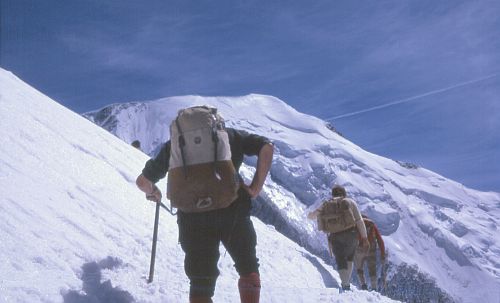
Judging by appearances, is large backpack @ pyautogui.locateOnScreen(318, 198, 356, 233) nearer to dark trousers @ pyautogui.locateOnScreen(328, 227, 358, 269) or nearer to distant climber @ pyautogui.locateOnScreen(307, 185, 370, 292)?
distant climber @ pyautogui.locateOnScreen(307, 185, 370, 292)

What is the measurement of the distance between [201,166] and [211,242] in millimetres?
567

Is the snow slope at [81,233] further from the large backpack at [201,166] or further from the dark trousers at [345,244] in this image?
the large backpack at [201,166]

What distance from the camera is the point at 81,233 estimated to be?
7297 mm

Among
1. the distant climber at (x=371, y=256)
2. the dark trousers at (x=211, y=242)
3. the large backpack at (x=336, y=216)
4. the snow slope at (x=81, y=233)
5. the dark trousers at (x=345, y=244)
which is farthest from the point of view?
the distant climber at (x=371, y=256)

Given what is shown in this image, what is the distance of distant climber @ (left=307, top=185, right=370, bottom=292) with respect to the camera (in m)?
10.1

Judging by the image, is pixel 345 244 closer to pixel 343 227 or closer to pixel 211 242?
pixel 343 227

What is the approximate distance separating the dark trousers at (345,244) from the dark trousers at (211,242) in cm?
568

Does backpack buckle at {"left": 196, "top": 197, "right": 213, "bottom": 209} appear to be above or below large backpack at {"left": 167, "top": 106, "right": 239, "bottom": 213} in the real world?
below

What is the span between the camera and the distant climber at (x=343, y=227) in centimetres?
1008

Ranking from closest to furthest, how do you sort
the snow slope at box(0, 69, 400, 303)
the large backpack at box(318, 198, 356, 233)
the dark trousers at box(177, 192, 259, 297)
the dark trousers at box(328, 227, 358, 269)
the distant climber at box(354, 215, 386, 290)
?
the dark trousers at box(177, 192, 259, 297) < the snow slope at box(0, 69, 400, 303) < the large backpack at box(318, 198, 356, 233) < the dark trousers at box(328, 227, 358, 269) < the distant climber at box(354, 215, 386, 290)

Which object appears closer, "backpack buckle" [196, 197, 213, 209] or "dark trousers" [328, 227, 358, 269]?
"backpack buckle" [196, 197, 213, 209]

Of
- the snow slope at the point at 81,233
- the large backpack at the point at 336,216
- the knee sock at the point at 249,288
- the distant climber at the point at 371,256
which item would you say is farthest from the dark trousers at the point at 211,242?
the distant climber at the point at 371,256

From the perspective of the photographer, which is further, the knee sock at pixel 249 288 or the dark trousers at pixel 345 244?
the dark trousers at pixel 345 244

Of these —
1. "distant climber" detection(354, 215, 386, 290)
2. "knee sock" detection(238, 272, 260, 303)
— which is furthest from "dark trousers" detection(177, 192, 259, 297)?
"distant climber" detection(354, 215, 386, 290)
